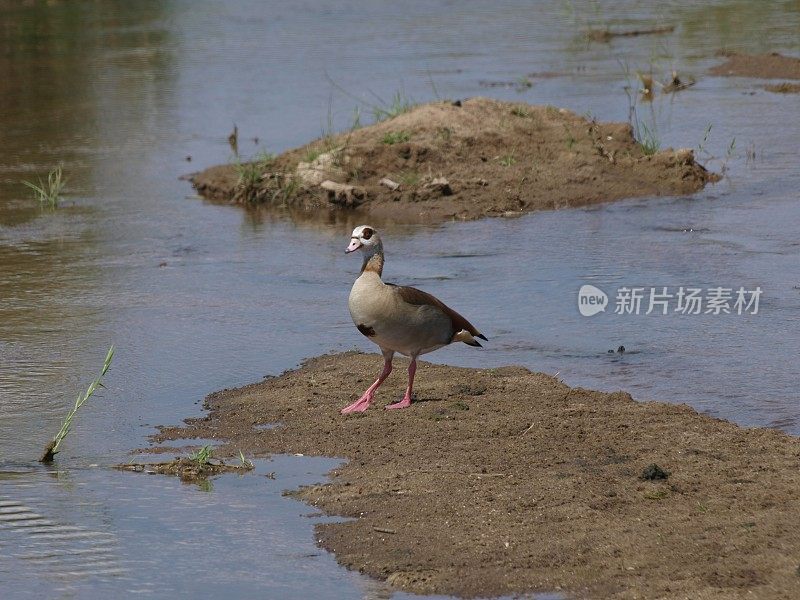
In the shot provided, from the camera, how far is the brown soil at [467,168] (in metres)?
14.4

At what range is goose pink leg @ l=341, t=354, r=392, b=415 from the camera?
8230 millimetres

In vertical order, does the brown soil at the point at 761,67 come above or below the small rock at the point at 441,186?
above

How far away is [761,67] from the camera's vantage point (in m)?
21.8

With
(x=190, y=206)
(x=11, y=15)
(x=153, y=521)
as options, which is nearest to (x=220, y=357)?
(x=153, y=521)

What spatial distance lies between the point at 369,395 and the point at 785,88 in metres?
13.3

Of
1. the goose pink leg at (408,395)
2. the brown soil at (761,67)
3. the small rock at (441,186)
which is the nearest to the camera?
the goose pink leg at (408,395)

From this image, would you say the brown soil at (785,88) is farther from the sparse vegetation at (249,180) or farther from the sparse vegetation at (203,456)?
the sparse vegetation at (203,456)

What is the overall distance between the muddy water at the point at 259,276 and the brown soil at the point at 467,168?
46 centimetres

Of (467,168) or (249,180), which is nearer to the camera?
(467,168)

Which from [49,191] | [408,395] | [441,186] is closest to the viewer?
[408,395]

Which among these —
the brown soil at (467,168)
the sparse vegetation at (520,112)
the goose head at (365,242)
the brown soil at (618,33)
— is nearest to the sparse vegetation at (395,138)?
the brown soil at (467,168)

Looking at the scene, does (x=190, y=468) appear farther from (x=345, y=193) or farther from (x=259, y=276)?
(x=345, y=193)

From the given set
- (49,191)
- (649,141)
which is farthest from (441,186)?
(49,191)

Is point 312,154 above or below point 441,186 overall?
above
